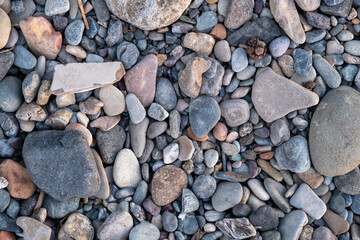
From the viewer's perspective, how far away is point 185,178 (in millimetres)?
1816

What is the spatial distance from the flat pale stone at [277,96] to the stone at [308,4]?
0.39 metres

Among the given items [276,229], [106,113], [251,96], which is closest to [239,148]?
[251,96]

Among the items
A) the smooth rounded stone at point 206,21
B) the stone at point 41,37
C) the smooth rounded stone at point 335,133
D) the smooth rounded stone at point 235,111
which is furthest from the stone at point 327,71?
the stone at point 41,37

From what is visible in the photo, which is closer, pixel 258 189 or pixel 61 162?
pixel 61 162

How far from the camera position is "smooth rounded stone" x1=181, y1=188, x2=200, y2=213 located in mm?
1768

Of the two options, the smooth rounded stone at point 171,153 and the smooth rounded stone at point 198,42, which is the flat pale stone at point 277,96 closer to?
the smooth rounded stone at point 198,42

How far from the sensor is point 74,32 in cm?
170

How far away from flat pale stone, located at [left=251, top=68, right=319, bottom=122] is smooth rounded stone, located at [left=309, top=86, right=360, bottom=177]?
111 mm

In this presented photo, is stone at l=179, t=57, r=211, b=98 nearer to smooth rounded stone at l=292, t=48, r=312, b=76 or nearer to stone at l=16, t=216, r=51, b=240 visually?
smooth rounded stone at l=292, t=48, r=312, b=76

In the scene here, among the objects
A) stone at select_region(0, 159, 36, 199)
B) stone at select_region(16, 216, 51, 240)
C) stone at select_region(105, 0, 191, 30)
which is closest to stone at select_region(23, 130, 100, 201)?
stone at select_region(0, 159, 36, 199)

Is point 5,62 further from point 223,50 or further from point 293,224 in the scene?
point 293,224

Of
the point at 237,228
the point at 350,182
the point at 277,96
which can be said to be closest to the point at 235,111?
the point at 277,96

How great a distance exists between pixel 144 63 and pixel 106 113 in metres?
0.34

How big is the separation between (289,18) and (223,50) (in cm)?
40
